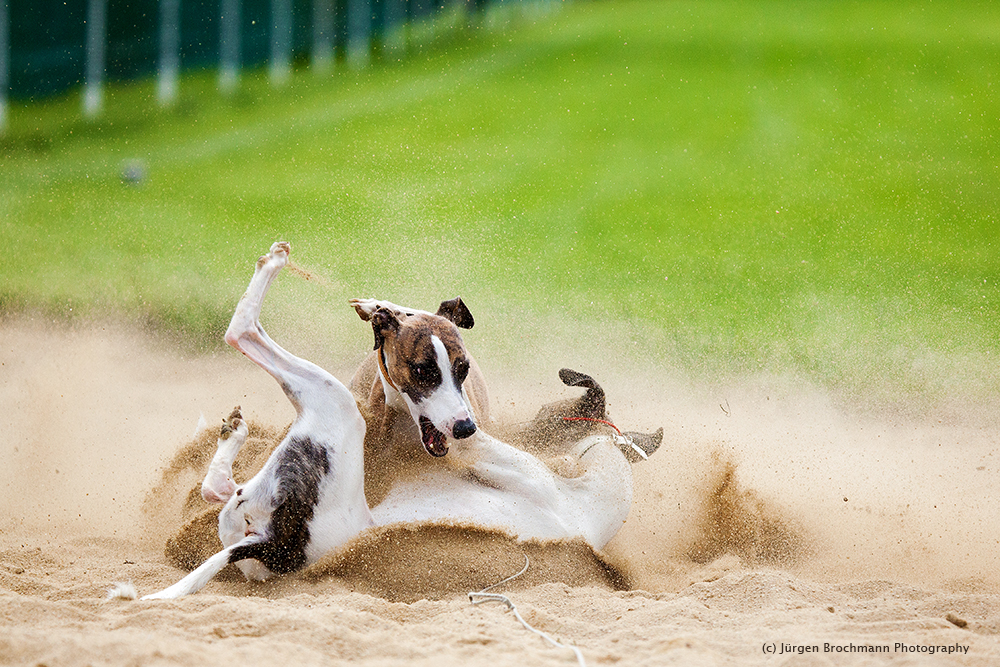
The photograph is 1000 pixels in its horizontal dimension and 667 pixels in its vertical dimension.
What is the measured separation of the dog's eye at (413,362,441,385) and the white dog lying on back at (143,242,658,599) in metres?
0.03

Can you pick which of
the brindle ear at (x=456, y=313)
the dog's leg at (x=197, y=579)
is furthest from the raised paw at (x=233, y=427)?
the brindle ear at (x=456, y=313)

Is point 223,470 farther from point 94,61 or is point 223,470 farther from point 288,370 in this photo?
point 94,61

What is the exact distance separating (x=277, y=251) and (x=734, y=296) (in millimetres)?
8035

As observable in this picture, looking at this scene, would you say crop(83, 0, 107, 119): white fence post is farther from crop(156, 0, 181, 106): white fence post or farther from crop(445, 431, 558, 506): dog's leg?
crop(445, 431, 558, 506): dog's leg

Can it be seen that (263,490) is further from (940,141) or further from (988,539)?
(940,141)

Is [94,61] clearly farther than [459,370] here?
Yes

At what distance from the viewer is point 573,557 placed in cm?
532

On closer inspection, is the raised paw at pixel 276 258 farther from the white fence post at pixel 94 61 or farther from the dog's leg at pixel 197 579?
the white fence post at pixel 94 61

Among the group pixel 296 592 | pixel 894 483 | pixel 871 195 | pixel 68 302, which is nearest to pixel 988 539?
pixel 894 483

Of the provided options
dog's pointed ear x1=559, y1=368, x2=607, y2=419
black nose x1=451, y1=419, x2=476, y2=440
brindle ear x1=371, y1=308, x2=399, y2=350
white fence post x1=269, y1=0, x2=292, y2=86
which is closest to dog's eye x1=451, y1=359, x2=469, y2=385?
black nose x1=451, y1=419, x2=476, y2=440

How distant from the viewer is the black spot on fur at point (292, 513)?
4.95 meters

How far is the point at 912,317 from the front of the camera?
11.7m

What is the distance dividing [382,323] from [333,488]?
94 centimetres

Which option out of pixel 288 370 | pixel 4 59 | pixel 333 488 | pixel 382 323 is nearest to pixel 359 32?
pixel 4 59
